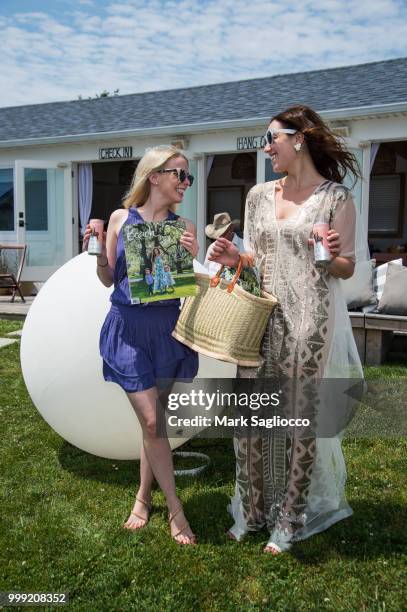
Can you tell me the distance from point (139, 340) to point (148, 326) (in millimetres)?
77

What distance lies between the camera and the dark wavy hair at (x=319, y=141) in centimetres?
263

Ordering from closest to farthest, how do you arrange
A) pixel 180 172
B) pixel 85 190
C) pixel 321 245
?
pixel 321 245 < pixel 180 172 < pixel 85 190

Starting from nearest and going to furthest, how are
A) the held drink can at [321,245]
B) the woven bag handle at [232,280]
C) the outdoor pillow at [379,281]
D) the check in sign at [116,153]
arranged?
the held drink can at [321,245]
the woven bag handle at [232,280]
the outdoor pillow at [379,281]
the check in sign at [116,153]

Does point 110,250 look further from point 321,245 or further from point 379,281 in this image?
point 379,281

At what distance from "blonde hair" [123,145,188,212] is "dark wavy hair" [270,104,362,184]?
50cm

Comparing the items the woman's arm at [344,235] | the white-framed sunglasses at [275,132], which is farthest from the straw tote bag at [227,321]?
the white-framed sunglasses at [275,132]

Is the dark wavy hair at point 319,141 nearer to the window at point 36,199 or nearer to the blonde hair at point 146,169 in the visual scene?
the blonde hair at point 146,169

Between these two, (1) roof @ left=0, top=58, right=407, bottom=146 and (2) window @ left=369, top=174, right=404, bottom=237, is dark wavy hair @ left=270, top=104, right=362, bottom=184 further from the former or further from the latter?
(2) window @ left=369, top=174, right=404, bottom=237

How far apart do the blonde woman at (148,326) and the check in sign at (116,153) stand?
31.3 feet

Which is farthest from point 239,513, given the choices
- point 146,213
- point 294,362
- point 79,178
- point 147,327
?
point 79,178

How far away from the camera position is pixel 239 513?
296 centimetres

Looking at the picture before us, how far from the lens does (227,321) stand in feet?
8.29

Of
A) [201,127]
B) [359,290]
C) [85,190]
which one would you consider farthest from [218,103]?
[359,290]

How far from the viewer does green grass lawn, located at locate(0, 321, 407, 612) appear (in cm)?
246
